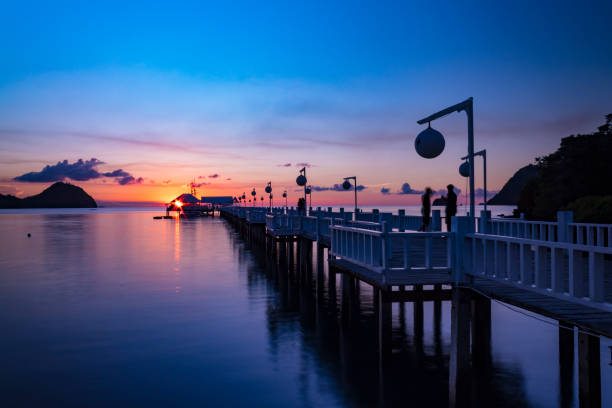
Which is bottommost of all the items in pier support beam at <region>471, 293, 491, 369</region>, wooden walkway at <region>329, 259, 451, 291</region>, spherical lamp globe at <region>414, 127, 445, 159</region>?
pier support beam at <region>471, 293, 491, 369</region>

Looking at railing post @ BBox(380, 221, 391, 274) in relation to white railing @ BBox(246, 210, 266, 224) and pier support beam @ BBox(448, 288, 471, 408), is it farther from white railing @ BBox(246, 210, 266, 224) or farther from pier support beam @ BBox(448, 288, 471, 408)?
white railing @ BBox(246, 210, 266, 224)

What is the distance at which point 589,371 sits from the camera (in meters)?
7.58

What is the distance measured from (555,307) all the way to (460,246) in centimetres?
228

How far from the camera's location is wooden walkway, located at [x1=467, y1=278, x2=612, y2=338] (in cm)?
677

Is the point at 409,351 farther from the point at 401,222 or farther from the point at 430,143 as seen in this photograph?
the point at 401,222

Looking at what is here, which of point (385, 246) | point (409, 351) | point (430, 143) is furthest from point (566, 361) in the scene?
point (430, 143)

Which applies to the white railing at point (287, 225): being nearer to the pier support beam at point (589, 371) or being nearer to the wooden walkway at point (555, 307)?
the wooden walkway at point (555, 307)

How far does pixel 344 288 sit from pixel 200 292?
29.7 feet

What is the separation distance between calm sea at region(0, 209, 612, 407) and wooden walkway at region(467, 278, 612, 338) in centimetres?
38

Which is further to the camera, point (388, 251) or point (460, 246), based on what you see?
point (388, 251)

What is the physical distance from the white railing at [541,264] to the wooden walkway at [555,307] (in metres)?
0.25

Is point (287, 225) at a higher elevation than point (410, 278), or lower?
higher

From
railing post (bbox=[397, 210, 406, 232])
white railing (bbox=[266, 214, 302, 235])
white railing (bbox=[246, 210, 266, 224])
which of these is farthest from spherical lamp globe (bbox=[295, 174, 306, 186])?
white railing (bbox=[246, 210, 266, 224])

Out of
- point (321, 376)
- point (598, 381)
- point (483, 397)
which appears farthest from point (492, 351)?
point (598, 381)
